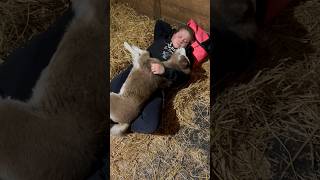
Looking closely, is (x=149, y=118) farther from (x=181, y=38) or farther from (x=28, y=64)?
(x=28, y=64)

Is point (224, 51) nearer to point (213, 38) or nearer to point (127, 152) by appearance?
point (213, 38)

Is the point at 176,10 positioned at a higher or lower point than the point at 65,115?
higher

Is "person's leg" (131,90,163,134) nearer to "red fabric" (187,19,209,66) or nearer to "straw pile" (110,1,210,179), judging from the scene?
"straw pile" (110,1,210,179)

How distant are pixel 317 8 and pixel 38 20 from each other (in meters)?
0.77

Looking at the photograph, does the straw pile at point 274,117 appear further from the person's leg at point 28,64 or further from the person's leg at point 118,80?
the person's leg at point 28,64

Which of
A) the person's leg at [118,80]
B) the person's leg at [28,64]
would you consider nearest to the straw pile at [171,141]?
the person's leg at [118,80]

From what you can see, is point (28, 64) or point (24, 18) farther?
point (24, 18)

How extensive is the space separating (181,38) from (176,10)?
0.09 m

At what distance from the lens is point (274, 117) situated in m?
1.26

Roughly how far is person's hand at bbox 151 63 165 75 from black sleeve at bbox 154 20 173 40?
66 millimetres

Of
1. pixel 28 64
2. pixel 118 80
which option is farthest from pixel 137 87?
pixel 28 64

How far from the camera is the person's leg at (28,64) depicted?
1.29 meters

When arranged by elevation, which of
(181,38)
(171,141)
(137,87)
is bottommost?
(171,141)

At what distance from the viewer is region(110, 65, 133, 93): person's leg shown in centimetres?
121
